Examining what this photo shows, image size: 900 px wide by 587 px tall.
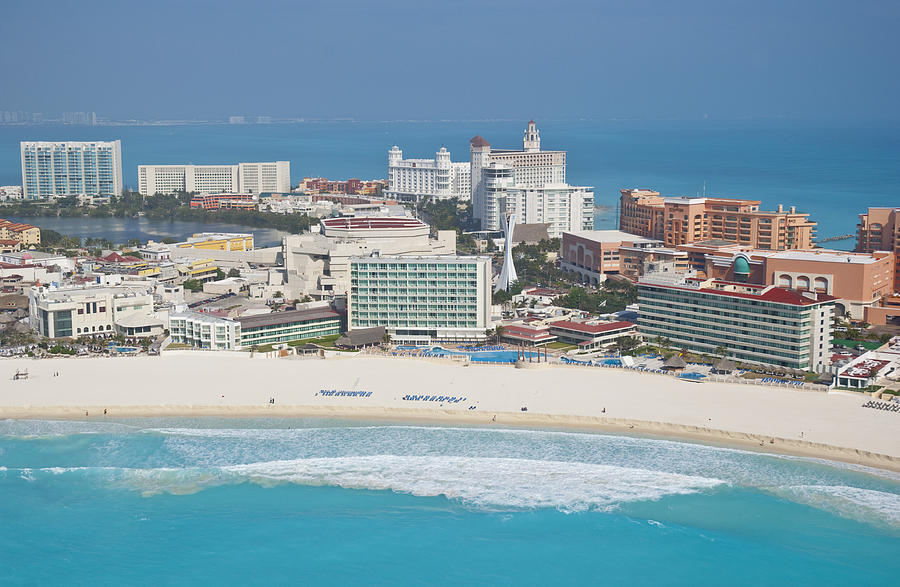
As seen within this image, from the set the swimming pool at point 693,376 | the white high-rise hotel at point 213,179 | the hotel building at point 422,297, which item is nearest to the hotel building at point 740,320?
the swimming pool at point 693,376

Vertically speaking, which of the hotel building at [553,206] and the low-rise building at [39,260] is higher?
the hotel building at [553,206]

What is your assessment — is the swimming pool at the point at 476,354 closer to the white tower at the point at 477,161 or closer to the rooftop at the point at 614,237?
the rooftop at the point at 614,237

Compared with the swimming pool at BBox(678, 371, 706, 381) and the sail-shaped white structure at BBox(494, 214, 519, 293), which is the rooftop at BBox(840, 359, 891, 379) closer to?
the swimming pool at BBox(678, 371, 706, 381)

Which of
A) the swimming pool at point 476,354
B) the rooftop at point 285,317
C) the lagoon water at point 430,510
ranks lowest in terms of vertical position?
the lagoon water at point 430,510

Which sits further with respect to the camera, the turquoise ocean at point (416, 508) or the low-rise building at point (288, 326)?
the low-rise building at point (288, 326)

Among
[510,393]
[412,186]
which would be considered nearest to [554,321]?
[510,393]

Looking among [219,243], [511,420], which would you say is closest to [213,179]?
[219,243]
